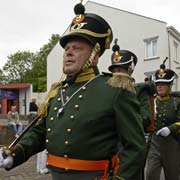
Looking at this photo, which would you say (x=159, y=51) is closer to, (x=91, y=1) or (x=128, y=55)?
(x=91, y=1)

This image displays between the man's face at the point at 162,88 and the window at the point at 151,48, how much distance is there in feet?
64.4

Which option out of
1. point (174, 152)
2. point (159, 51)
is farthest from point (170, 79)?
point (159, 51)

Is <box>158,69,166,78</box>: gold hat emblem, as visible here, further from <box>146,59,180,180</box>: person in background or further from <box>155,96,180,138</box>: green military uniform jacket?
<box>155,96,180,138</box>: green military uniform jacket

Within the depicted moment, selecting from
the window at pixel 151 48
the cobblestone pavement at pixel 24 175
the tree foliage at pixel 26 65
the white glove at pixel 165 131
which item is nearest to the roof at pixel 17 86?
the window at pixel 151 48

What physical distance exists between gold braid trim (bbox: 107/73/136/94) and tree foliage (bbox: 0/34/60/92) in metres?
51.6

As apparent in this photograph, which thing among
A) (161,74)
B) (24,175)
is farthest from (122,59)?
(24,175)

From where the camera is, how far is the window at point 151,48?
24911 mm

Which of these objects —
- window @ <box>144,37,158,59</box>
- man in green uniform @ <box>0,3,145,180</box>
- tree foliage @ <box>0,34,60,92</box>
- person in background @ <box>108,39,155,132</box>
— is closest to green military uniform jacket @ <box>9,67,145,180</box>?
man in green uniform @ <box>0,3,145,180</box>

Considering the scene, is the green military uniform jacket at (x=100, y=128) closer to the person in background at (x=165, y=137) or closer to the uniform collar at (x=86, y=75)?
the uniform collar at (x=86, y=75)

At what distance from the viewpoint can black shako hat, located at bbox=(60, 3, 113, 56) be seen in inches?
105

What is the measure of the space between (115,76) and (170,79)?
2965 mm

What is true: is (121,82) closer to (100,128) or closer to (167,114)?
(100,128)

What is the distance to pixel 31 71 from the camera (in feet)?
184

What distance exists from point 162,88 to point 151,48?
19905 millimetres
